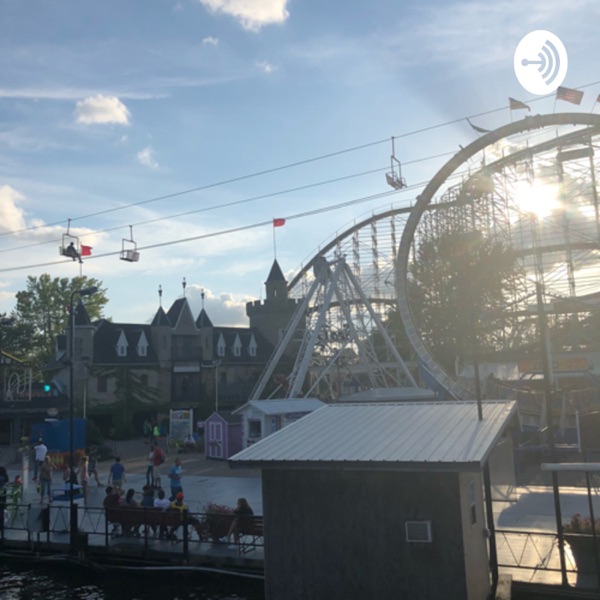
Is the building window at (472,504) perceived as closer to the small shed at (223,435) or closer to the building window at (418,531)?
the building window at (418,531)

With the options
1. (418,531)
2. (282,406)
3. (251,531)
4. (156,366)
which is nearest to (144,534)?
(251,531)

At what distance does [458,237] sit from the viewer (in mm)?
42844

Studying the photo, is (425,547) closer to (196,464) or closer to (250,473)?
(250,473)

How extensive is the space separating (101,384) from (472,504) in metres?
42.2

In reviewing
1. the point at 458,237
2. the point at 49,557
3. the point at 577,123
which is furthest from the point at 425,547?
the point at 458,237

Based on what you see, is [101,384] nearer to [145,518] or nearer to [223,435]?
[223,435]

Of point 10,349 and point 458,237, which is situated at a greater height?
point 458,237

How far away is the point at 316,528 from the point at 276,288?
58.9 meters

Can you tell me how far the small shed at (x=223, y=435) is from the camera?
32500mm

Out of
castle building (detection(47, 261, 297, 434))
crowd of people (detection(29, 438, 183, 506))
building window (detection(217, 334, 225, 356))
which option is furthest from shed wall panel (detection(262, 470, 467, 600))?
building window (detection(217, 334, 225, 356))

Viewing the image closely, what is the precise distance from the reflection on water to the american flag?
25.8 m

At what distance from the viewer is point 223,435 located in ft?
107

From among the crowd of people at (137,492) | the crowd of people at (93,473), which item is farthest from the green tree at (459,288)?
the crowd of people at (137,492)

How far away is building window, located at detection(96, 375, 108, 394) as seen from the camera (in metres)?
49.2
